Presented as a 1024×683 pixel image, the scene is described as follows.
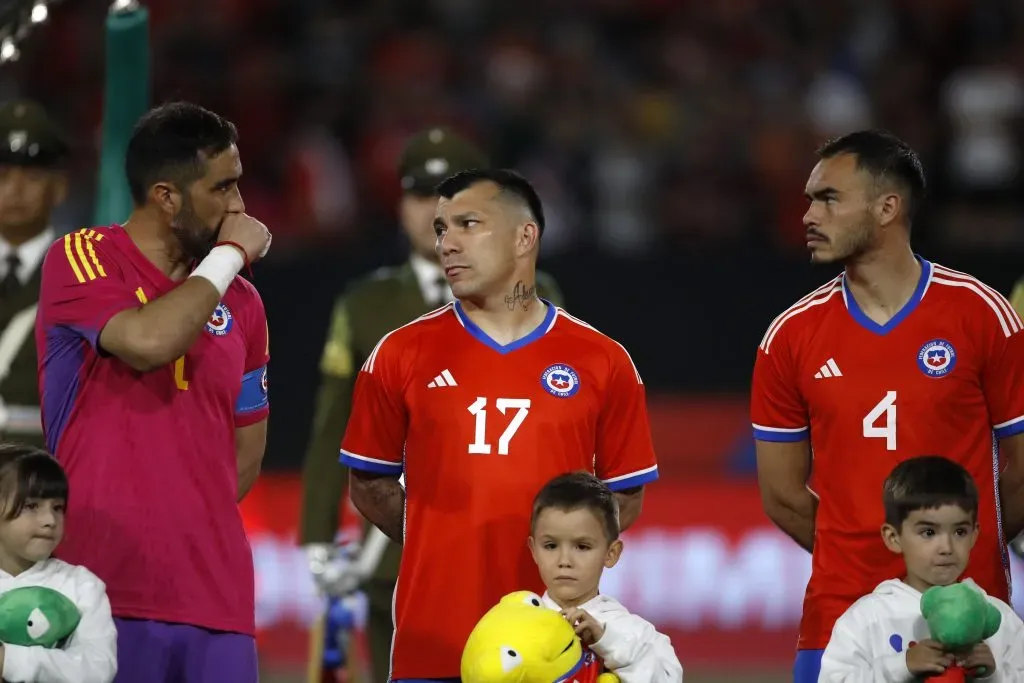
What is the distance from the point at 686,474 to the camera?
39.8ft

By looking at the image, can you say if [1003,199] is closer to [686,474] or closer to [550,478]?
[686,474]

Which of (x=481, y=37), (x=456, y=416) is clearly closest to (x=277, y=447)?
(x=481, y=37)

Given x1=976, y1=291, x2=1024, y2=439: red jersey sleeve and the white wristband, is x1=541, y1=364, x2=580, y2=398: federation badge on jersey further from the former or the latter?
x1=976, y1=291, x2=1024, y2=439: red jersey sleeve

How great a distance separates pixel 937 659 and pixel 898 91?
9576 millimetres

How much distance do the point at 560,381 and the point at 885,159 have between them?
129 centimetres

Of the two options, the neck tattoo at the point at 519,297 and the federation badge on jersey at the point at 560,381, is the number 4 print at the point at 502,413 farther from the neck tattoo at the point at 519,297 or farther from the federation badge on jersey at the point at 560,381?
the neck tattoo at the point at 519,297

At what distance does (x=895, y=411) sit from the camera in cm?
571

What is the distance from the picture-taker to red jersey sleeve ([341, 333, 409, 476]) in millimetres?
5602

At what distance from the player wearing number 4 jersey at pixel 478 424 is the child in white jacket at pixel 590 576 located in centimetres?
23

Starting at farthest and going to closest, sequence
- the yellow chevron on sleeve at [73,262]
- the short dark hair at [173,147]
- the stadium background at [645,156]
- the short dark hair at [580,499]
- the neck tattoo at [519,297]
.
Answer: the stadium background at [645,156]
the neck tattoo at [519,297]
the short dark hair at [173,147]
the yellow chevron on sleeve at [73,262]
the short dark hair at [580,499]

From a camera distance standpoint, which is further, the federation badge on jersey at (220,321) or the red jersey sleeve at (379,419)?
the red jersey sleeve at (379,419)

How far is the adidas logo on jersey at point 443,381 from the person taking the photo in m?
5.55

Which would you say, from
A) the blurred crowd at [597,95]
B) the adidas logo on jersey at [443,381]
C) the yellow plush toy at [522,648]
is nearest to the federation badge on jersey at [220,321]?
the adidas logo on jersey at [443,381]

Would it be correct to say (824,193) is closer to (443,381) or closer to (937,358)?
(937,358)
